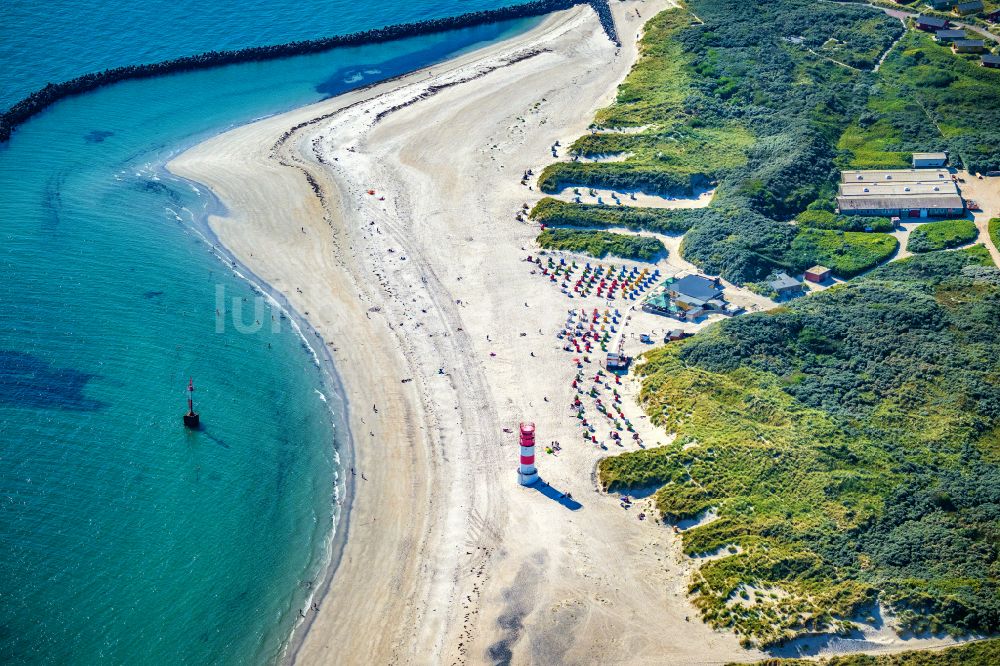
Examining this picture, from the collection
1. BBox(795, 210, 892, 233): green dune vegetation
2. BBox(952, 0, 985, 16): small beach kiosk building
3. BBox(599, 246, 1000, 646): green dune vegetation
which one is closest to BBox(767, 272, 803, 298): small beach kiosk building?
BBox(599, 246, 1000, 646): green dune vegetation

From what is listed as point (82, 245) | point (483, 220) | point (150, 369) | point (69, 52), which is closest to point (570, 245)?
point (483, 220)

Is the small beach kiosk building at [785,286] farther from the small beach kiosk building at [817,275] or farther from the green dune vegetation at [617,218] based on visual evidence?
the green dune vegetation at [617,218]

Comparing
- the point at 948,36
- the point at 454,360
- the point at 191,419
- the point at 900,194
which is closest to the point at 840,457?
the point at 454,360

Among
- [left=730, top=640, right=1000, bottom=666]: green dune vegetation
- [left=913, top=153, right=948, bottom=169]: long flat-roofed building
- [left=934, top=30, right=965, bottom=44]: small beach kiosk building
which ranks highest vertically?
[left=934, top=30, right=965, bottom=44]: small beach kiosk building

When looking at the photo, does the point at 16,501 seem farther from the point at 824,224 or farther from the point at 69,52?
the point at 69,52

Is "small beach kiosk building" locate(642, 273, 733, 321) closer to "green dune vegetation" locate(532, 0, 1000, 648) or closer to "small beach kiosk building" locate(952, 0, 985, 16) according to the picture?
"green dune vegetation" locate(532, 0, 1000, 648)

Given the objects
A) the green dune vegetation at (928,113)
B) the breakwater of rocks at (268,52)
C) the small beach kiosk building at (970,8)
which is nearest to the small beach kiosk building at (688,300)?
the green dune vegetation at (928,113)
